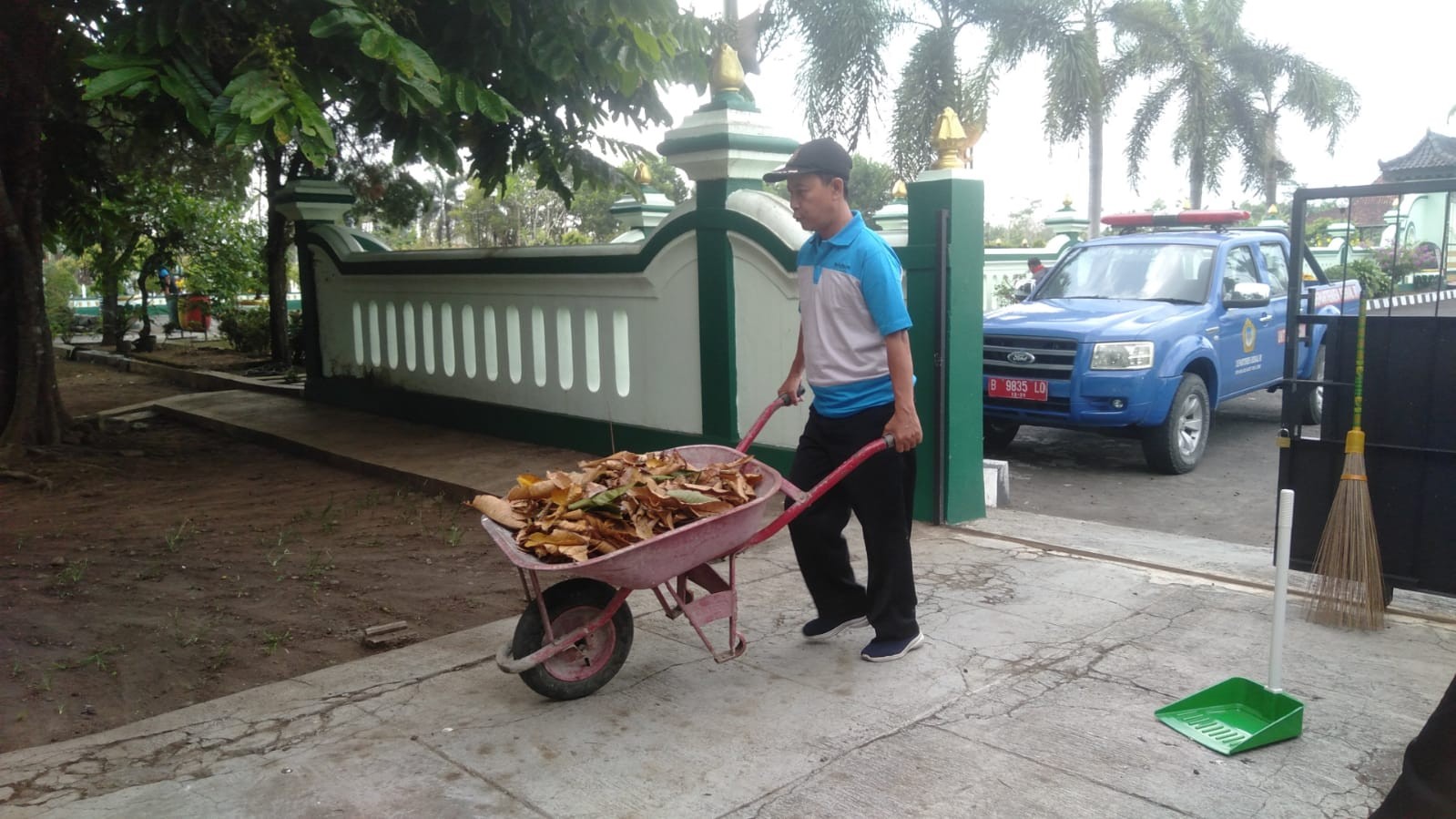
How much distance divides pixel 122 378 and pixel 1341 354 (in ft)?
53.9

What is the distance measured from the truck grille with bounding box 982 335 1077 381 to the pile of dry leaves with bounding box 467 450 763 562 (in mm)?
5080

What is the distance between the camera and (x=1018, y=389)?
29.8 ft

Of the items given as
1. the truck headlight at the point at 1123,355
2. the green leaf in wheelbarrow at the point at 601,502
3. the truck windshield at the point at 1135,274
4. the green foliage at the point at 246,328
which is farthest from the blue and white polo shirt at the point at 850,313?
the green foliage at the point at 246,328

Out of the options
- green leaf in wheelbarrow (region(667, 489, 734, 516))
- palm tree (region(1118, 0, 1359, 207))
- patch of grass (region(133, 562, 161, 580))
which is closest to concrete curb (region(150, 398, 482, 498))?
patch of grass (region(133, 562, 161, 580))

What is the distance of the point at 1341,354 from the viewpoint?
491cm

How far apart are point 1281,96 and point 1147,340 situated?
20.7 metres

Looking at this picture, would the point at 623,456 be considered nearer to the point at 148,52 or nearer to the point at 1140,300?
the point at 148,52

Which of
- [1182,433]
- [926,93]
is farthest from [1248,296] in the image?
[926,93]

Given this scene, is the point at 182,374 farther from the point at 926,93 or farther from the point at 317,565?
the point at 926,93

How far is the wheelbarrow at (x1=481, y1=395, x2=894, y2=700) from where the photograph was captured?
3.70 metres

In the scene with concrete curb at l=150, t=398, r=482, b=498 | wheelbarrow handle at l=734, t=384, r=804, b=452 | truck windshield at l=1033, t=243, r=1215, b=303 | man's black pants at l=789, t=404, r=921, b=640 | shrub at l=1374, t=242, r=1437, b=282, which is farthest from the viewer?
truck windshield at l=1033, t=243, r=1215, b=303

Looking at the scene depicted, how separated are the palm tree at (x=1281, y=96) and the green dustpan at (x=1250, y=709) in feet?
80.7

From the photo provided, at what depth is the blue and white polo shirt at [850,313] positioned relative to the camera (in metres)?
4.20

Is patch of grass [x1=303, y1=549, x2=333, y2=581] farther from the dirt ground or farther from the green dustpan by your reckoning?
the green dustpan
